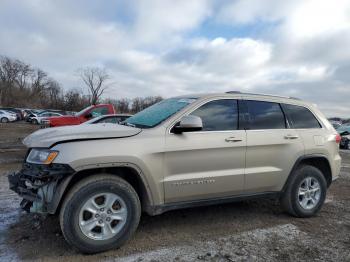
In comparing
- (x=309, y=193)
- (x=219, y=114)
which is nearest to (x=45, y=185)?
(x=219, y=114)

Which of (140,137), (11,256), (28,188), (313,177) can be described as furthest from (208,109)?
(11,256)

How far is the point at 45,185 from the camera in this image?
11.8 ft

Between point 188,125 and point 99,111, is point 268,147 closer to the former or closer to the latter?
point 188,125

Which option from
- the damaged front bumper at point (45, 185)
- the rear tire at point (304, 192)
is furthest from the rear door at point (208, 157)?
the damaged front bumper at point (45, 185)

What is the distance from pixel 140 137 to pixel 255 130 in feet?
5.62

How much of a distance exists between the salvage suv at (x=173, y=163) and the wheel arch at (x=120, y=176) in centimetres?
1

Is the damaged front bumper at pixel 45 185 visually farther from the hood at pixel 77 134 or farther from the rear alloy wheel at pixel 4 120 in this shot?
the rear alloy wheel at pixel 4 120

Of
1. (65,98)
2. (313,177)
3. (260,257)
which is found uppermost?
(65,98)

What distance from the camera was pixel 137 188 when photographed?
4.09 m

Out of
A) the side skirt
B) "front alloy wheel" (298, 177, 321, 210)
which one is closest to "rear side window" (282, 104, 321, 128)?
"front alloy wheel" (298, 177, 321, 210)

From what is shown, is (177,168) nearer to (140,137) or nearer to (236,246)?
(140,137)

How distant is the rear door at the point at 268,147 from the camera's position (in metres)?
4.61

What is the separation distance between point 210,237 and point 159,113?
173 cm

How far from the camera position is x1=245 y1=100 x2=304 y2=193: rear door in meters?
4.61
